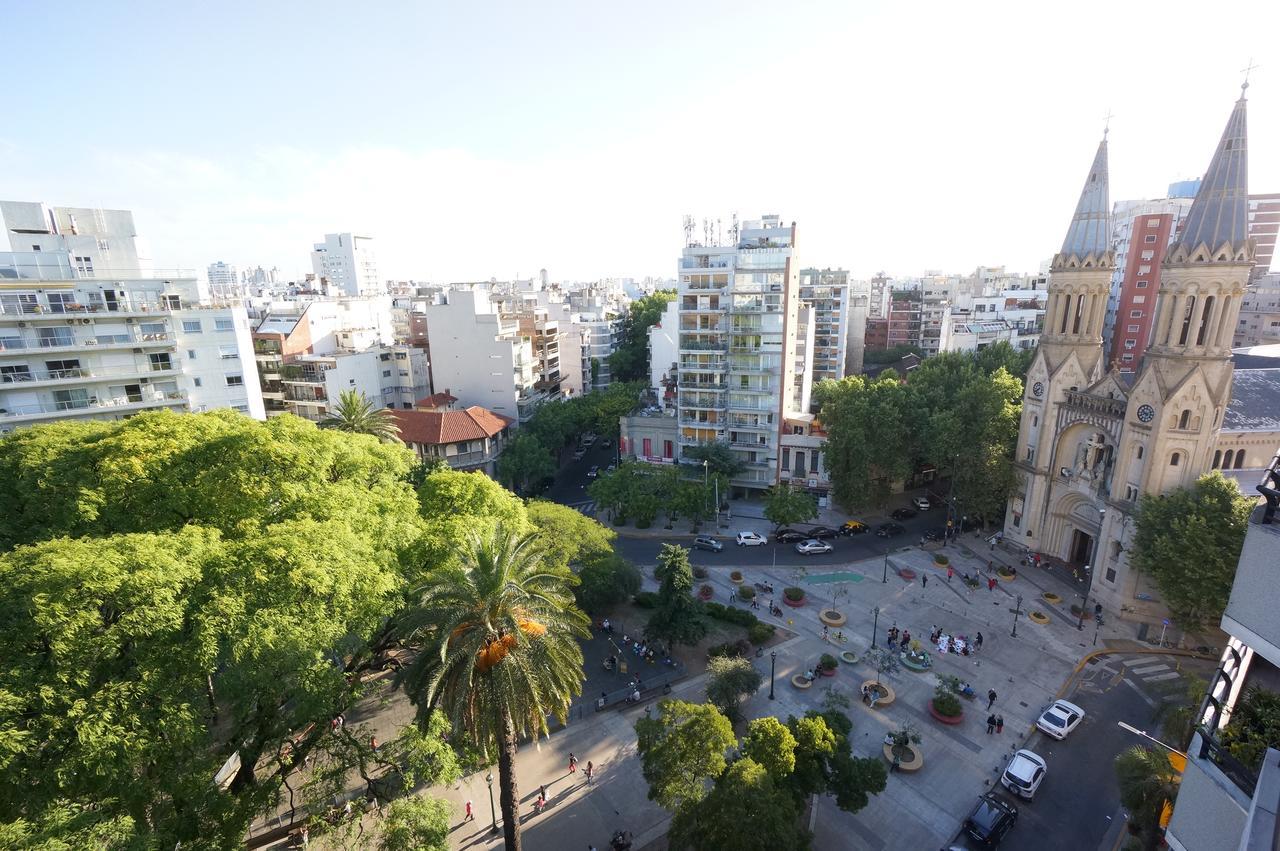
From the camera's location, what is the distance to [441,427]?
2173 inches

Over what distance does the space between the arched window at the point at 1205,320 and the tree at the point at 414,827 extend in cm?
4484

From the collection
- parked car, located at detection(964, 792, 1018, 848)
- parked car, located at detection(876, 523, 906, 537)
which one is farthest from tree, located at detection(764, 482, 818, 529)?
parked car, located at detection(964, 792, 1018, 848)

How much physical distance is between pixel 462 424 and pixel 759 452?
28.5 m

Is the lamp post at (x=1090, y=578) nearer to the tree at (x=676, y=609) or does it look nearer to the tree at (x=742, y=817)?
the tree at (x=676, y=609)

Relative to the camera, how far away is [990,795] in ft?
79.6

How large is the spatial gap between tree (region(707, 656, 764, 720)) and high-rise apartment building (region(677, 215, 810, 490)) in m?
30.9

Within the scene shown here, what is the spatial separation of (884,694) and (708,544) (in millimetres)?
19411

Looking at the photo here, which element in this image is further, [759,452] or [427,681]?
[759,452]

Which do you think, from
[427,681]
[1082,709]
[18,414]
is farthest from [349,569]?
[18,414]

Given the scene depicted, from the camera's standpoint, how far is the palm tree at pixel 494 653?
16.9 metres

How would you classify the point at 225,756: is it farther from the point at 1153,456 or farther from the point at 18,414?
the point at 1153,456

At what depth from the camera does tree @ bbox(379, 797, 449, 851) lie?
1778 centimetres

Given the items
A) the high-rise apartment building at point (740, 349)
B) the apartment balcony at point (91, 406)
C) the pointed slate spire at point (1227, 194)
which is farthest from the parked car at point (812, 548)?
the apartment balcony at point (91, 406)

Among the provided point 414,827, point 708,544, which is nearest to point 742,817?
point 414,827
